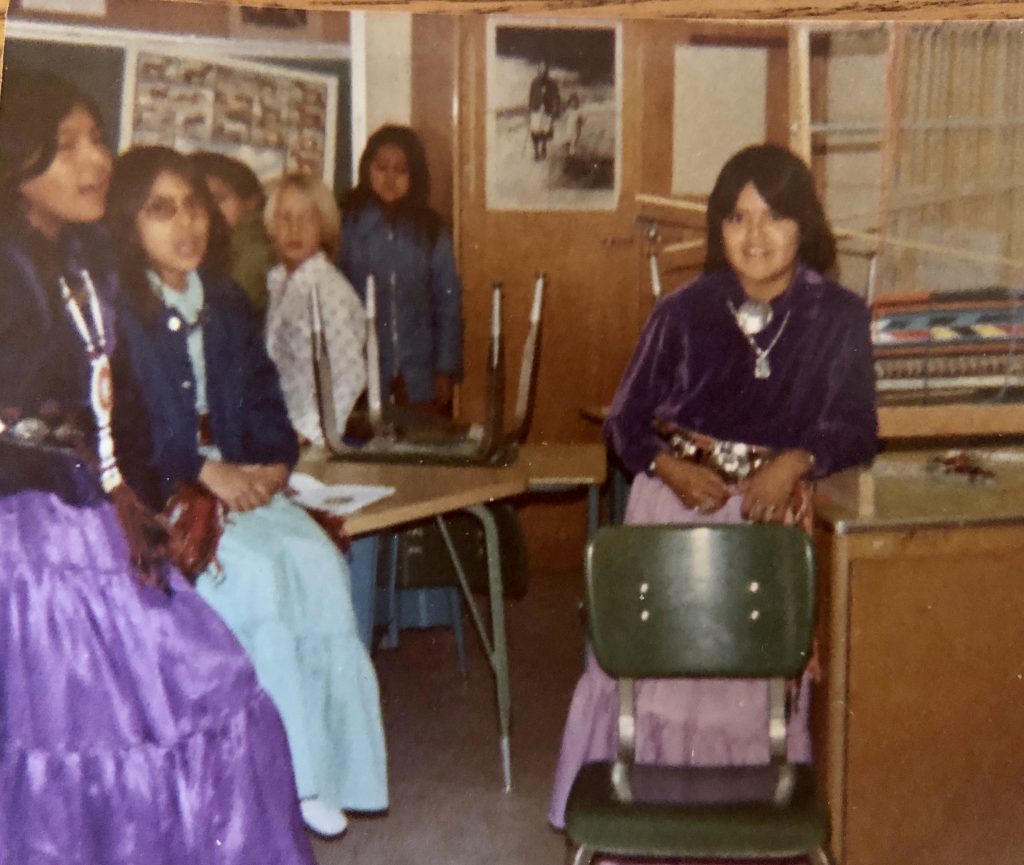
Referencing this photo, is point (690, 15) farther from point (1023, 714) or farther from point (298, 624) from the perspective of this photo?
point (1023, 714)

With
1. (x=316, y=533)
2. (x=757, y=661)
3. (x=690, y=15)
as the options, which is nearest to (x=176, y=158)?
(x=316, y=533)

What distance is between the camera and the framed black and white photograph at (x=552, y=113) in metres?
1.62

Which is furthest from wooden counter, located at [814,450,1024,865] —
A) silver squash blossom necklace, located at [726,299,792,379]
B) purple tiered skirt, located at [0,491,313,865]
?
purple tiered skirt, located at [0,491,313,865]

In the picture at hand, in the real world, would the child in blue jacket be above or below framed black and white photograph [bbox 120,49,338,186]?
below

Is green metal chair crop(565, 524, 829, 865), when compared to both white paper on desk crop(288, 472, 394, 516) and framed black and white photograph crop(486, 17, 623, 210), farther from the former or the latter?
framed black and white photograph crop(486, 17, 623, 210)

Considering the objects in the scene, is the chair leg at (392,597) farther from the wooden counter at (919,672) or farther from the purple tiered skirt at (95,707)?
the wooden counter at (919,672)

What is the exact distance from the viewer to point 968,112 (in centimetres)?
173

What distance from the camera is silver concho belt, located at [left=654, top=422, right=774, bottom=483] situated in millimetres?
1806

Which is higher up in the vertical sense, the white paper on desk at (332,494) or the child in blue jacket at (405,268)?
the child in blue jacket at (405,268)

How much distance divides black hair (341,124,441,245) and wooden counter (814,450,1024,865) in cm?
70

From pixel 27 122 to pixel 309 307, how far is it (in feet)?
1.33

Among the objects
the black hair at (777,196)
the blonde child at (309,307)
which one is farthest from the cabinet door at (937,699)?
the blonde child at (309,307)

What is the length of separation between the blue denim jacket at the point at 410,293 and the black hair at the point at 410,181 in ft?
0.07

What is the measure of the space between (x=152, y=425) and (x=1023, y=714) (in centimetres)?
129
